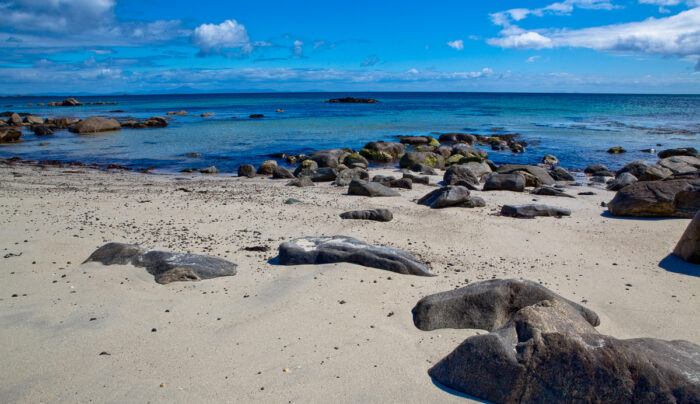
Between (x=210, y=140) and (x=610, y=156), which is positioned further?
(x=210, y=140)

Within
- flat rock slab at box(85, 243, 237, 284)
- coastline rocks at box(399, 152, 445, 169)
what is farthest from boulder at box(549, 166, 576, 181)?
flat rock slab at box(85, 243, 237, 284)

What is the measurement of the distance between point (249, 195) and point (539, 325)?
926cm

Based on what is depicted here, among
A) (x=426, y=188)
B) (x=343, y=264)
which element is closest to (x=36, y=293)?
(x=343, y=264)

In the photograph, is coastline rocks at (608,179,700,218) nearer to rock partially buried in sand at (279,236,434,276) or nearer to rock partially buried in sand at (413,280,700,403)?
rock partially buried in sand at (279,236,434,276)

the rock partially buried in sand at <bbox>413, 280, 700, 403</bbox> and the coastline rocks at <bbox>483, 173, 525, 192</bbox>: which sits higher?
the rock partially buried in sand at <bbox>413, 280, 700, 403</bbox>

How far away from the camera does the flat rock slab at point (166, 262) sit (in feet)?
18.3

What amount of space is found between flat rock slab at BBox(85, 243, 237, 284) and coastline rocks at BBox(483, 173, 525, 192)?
8852 mm

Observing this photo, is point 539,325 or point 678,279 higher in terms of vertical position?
point 539,325

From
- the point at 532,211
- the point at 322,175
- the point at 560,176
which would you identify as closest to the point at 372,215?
the point at 532,211

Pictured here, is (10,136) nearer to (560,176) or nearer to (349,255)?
(349,255)

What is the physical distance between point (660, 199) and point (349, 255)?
675 centimetres

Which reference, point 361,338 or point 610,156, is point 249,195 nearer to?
point 361,338

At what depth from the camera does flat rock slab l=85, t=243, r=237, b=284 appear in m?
5.58

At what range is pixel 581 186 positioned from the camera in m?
14.6
